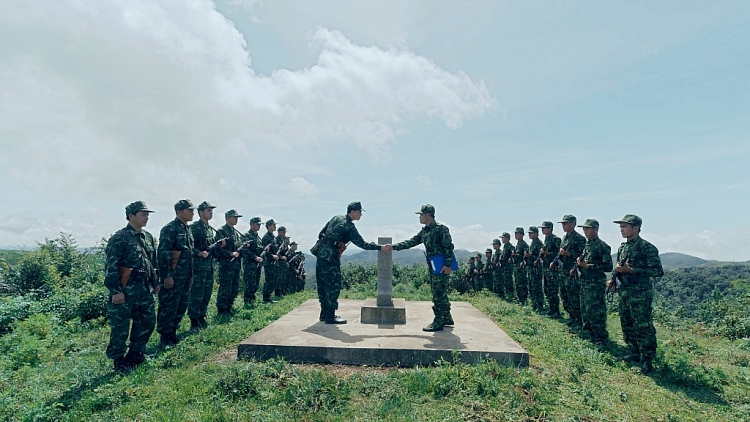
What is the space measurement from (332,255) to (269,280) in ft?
19.5

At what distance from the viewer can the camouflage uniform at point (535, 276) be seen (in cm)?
1166

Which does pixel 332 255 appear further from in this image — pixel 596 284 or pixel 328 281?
pixel 596 284

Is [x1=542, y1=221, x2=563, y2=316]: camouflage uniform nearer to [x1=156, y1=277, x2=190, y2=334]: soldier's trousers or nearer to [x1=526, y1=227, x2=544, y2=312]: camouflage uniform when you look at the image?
[x1=526, y1=227, x2=544, y2=312]: camouflage uniform

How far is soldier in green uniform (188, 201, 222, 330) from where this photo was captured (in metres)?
7.96

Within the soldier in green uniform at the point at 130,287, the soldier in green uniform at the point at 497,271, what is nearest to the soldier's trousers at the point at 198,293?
the soldier in green uniform at the point at 130,287

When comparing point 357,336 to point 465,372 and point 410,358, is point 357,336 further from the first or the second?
point 465,372

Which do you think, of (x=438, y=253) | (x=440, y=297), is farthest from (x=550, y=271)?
(x=438, y=253)

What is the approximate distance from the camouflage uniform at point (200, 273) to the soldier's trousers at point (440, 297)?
4.57m

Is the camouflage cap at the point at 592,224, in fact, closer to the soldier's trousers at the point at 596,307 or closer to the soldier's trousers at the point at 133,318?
the soldier's trousers at the point at 596,307

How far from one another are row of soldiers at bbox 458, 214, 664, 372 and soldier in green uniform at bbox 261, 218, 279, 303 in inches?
319

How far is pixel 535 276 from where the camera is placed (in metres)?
11.9

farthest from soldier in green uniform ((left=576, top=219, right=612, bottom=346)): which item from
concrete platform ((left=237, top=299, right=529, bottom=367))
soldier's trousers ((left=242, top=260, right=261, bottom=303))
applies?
soldier's trousers ((left=242, top=260, right=261, bottom=303))

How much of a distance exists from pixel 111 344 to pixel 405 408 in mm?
4153

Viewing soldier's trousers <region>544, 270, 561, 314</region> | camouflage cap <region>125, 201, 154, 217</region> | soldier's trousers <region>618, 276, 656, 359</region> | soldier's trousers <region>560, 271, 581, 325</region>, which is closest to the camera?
camouflage cap <region>125, 201, 154, 217</region>
